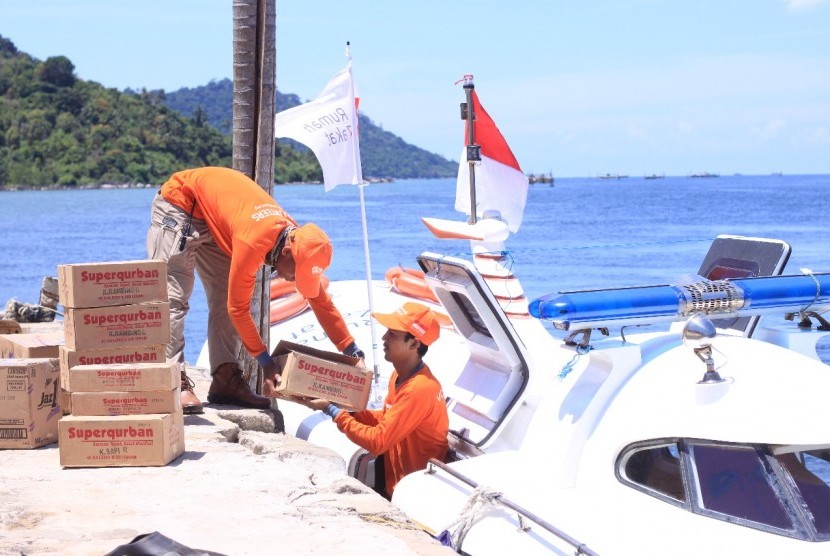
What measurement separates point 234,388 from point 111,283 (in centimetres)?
156

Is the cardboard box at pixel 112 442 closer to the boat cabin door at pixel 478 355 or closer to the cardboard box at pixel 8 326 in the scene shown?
the boat cabin door at pixel 478 355

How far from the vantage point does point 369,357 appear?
10.4m

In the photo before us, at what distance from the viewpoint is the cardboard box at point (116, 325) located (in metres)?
6.79

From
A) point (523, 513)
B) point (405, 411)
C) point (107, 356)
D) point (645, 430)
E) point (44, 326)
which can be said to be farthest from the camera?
point (44, 326)

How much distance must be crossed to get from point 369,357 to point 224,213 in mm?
3512

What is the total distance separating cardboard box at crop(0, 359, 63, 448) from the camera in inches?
258

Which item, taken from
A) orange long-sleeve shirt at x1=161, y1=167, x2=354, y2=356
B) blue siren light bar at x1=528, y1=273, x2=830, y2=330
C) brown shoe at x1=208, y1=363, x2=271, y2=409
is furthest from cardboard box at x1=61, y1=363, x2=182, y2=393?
blue siren light bar at x1=528, y1=273, x2=830, y2=330

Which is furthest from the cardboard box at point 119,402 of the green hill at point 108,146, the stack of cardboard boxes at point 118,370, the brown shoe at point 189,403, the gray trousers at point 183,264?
the green hill at point 108,146

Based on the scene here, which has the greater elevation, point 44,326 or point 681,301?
point 681,301

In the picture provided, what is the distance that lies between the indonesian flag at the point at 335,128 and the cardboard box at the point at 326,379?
381 centimetres

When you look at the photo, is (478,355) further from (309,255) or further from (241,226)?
(241,226)

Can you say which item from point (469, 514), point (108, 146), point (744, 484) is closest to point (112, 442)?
point (469, 514)

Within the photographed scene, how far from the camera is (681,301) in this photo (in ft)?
20.3

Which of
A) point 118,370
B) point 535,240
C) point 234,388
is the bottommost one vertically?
point 535,240
